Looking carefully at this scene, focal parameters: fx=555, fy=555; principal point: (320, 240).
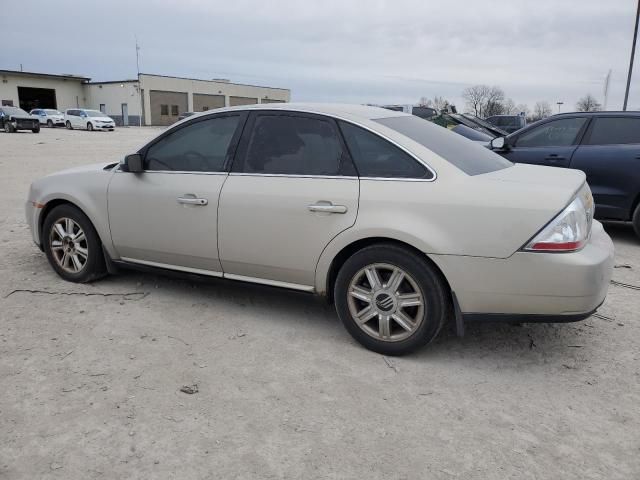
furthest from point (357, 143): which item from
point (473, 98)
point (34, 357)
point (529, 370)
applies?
point (473, 98)

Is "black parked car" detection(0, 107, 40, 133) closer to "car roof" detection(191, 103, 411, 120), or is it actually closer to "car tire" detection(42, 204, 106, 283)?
"car tire" detection(42, 204, 106, 283)

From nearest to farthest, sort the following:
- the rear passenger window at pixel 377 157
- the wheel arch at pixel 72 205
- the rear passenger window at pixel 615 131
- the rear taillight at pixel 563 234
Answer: the rear taillight at pixel 563 234, the rear passenger window at pixel 377 157, the wheel arch at pixel 72 205, the rear passenger window at pixel 615 131

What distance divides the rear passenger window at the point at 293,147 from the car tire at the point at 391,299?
2.16ft

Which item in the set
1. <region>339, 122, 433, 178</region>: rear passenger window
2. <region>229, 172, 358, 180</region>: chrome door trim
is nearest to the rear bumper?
<region>339, 122, 433, 178</region>: rear passenger window

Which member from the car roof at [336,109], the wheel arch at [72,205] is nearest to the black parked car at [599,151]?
the car roof at [336,109]

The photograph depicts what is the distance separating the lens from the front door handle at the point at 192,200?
4043 mm

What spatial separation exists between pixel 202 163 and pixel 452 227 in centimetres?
199

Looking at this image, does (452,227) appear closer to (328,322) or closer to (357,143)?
(357,143)

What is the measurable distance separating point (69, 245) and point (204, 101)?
A: 6345 centimetres

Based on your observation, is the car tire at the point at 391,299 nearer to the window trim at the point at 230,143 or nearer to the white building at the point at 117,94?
the window trim at the point at 230,143

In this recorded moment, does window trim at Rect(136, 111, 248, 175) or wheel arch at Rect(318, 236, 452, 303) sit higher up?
window trim at Rect(136, 111, 248, 175)

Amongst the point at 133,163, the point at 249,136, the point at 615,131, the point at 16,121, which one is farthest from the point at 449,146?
the point at 16,121

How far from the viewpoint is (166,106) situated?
59906 millimetres

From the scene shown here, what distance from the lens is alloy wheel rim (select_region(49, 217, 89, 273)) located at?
481cm
